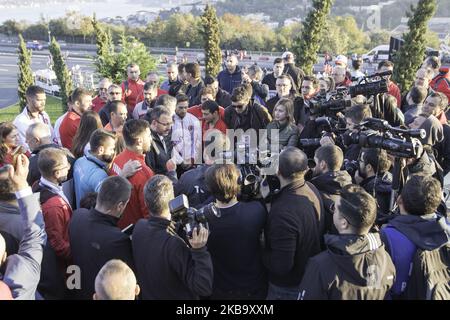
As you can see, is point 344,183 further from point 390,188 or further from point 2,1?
point 2,1

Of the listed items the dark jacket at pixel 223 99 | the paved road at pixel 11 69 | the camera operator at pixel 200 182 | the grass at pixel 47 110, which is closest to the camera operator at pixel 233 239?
the camera operator at pixel 200 182

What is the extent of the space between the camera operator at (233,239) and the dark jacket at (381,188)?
1.31 meters

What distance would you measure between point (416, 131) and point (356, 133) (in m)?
0.55

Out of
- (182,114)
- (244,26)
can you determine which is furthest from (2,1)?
(182,114)

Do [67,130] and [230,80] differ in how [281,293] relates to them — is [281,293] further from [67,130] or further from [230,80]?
[230,80]

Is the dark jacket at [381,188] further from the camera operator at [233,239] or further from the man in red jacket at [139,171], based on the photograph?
the man in red jacket at [139,171]

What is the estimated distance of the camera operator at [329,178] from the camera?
3.42 m

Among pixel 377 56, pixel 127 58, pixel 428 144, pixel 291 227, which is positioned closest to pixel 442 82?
pixel 428 144

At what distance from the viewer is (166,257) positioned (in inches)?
106

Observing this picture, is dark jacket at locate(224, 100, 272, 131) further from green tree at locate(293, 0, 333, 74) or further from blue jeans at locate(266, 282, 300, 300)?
green tree at locate(293, 0, 333, 74)

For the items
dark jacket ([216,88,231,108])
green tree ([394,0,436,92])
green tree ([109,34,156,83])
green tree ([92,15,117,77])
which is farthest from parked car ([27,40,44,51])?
dark jacket ([216,88,231,108])

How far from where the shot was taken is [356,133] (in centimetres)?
383

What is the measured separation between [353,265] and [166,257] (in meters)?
1.18
